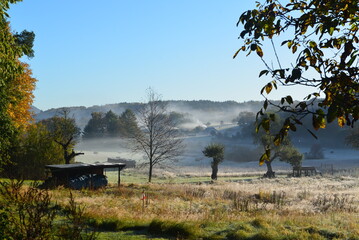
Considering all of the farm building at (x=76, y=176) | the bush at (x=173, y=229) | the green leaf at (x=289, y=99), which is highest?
the green leaf at (x=289, y=99)

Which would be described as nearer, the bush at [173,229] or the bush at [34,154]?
the bush at [173,229]

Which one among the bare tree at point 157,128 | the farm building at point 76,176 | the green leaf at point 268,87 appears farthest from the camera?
the bare tree at point 157,128

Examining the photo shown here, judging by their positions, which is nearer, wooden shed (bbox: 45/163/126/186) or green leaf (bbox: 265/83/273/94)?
green leaf (bbox: 265/83/273/94)

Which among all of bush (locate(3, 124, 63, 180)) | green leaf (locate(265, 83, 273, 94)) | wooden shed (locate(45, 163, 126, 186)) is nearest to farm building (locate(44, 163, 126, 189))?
wooden shed (locate(45, 163, 126, 186))

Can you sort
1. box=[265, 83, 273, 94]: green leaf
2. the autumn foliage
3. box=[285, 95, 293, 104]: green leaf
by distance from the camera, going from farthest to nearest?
the autumn foliage, box=[265, 83, 273, 94]: green leaf, box=[285, 95, 293, 104]: green leaf

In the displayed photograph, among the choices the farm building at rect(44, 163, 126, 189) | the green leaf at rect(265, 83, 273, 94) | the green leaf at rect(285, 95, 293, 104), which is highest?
the green leaf at rect(265, 83, 273, 94)

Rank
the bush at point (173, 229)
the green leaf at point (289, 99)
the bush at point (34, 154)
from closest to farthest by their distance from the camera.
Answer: the green leaf at point (289, 99) < the bush at point (173, 229) < the bush at point (34, 154)

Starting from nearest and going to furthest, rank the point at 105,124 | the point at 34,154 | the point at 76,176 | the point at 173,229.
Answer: the point at 173,229 < the point at 76,176 < the point at 34,154 < the point at 105,124

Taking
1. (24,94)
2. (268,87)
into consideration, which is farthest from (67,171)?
(268,87)

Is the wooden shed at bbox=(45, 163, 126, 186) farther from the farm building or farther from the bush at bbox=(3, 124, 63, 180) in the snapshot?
the bush at bbox=(3, 124, 63, 180)

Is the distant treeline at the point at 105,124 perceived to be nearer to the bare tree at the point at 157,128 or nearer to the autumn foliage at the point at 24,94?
the bare tree at the point at 157,128

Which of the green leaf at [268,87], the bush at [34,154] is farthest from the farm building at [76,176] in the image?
the green leaf at [268,87]

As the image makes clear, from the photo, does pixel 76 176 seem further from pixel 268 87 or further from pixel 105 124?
pixel 105 124

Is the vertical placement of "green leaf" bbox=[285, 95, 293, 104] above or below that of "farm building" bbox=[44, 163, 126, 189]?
above
